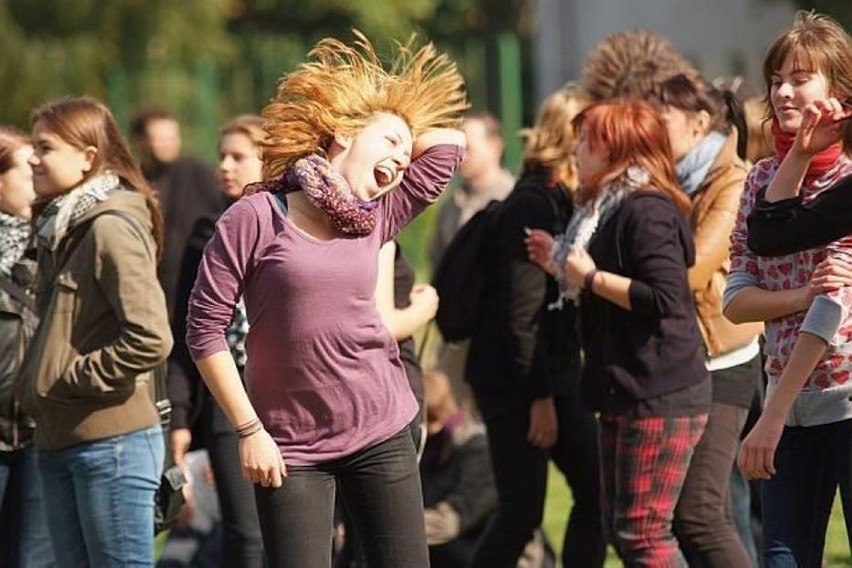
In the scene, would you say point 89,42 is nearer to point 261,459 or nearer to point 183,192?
point 183,192

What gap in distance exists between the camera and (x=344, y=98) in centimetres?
493

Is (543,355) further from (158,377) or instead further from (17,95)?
(17,95)

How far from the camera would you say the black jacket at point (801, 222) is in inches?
183

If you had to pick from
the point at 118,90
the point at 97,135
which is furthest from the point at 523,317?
the point at 118,90

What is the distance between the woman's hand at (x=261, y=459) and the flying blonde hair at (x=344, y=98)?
709 millimetres

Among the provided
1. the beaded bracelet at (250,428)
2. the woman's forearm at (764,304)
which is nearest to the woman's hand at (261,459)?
the beaded bracelet at (250,428)

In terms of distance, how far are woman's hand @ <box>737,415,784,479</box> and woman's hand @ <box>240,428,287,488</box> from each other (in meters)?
1.16

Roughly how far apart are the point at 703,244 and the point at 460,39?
72.4 ft

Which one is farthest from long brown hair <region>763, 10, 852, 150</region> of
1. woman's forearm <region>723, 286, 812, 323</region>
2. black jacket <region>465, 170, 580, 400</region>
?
black jacket <region>465, 170, 580, 400</region>

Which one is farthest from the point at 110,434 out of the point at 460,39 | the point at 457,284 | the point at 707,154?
the point at 460,39

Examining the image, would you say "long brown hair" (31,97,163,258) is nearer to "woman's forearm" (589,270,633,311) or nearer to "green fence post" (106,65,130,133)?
"woman's forearm" (589,270,633,311)

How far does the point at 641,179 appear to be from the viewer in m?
5.93

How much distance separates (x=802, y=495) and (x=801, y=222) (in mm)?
728

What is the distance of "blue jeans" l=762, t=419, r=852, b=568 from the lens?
4.94 meters
